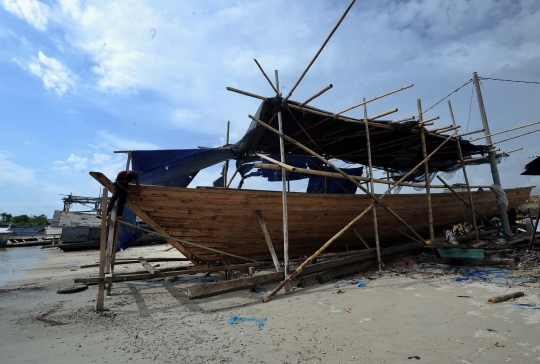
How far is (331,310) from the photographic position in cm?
411

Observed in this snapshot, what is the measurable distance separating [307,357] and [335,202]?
15.3 feet

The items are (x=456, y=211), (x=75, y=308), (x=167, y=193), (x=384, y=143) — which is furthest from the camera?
(x=456, y=211)

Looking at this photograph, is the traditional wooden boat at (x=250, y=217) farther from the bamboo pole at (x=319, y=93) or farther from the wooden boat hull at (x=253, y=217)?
the bamboo pole at (x=319, y=93)

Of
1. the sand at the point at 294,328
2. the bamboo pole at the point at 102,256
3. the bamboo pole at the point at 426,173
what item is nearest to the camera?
the sand at the point at 294,328

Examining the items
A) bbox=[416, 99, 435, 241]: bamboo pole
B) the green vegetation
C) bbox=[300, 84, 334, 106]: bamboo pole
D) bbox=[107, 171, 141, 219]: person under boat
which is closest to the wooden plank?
bbox=[107, 171, 141, 219]: person under boat

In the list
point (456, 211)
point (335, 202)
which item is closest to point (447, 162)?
point (456, 211)

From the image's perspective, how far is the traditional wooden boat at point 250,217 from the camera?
5.58m

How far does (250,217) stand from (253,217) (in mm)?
71

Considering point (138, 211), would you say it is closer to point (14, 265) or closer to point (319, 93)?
point (319, 93)

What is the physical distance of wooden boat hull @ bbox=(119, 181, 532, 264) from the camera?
563cm

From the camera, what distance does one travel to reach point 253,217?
6293 mm

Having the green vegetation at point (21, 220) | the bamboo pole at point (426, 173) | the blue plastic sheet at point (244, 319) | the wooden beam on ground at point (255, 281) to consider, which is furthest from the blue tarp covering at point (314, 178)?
the green vegetation at point (21, 220)

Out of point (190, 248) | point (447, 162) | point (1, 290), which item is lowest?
point (1, 290)

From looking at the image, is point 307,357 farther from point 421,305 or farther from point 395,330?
point 421,305
